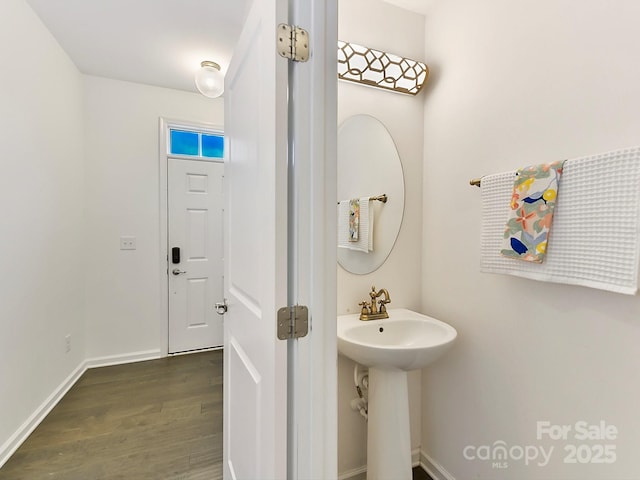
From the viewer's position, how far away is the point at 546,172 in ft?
3.40

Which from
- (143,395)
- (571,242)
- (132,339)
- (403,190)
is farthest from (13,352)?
(571,242)

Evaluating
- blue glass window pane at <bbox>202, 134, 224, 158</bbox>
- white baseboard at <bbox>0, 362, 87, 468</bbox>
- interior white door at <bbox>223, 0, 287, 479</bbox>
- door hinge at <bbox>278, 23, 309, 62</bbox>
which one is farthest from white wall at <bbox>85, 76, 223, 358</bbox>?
door hinge at <bbox>278, 23, 309, 62</bbox>

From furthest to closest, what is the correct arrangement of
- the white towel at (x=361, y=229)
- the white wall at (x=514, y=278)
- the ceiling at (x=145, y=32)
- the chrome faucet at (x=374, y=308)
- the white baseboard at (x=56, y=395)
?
the ceiling at (x=145, y=32) → the white baseboard at (x=56, y=395) → the white towel at (x=361, y=229) → the chrome faucet at (x=374, y=308) → the white wall at (x=514, y=278)

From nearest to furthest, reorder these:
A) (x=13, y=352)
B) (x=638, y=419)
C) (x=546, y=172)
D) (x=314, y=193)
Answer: (x=314, y=193)
(x=638, y=419)
(x=546, y=172)
(x=13, y=352)

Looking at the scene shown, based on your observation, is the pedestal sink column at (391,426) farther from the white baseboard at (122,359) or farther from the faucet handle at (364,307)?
the white baseboard at (122,359)

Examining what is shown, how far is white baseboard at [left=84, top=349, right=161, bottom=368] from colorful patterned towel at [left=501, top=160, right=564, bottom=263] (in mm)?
3099

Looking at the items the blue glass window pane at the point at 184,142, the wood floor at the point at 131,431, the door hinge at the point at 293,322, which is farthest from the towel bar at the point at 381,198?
the blue glass window pane at the point at 184,142

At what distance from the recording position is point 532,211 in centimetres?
107

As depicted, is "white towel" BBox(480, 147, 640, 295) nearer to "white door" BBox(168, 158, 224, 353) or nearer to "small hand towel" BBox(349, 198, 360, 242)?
"small hand towel" BBox(349, 198, 360, 242)

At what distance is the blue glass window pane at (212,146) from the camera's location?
3.18 meters

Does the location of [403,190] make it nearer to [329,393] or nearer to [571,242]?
[571,242]

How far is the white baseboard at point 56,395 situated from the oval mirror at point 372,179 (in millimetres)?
2078

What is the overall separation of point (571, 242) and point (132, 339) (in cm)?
333

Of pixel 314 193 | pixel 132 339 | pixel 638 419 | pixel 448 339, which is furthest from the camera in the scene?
pixel 132 339
